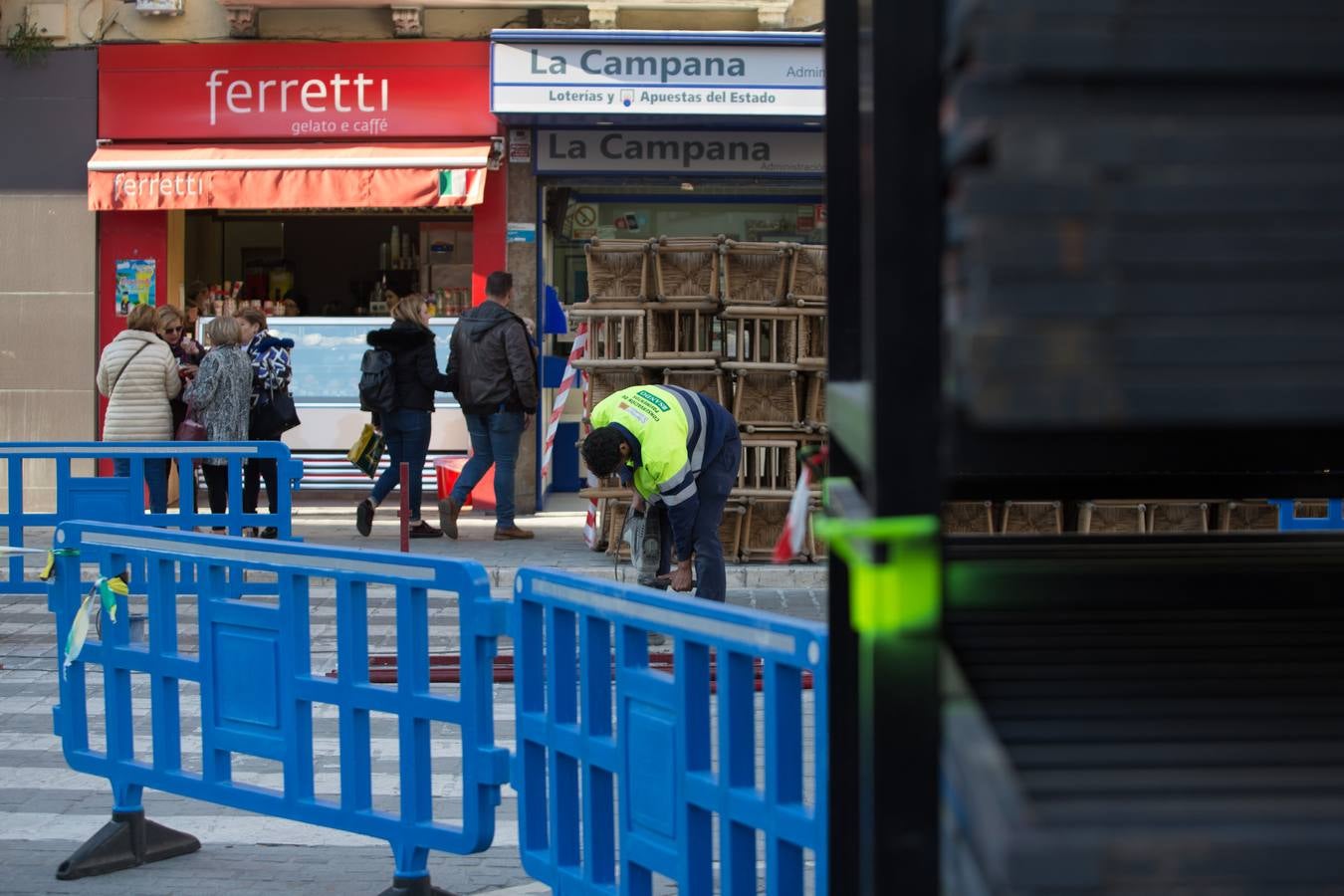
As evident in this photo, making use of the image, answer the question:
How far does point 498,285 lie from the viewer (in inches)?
568

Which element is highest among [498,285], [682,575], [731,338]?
[498,285]

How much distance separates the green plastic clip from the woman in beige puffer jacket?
40.6ft

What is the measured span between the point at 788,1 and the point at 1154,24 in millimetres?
15623

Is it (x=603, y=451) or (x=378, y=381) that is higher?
(x=378, y=381)

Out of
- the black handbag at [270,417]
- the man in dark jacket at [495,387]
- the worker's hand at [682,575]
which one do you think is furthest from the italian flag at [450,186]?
the worker's hand at [682,575]

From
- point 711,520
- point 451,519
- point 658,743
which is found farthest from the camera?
point 451,519

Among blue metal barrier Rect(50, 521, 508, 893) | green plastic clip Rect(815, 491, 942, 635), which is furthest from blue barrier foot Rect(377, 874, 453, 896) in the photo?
→ green plastic clip Rect(815, 491, 942, 635)

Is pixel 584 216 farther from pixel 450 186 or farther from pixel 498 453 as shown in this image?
pixel 498 453

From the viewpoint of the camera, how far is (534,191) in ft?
55.8

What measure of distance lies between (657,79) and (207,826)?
425 inches

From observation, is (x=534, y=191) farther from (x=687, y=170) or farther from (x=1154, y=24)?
(x=1154, y=24)

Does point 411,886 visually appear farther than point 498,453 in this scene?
No

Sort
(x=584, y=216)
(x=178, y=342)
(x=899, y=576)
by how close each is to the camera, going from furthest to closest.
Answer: (x=584, y=216), (x=178, y=342), (x=899, y=576)

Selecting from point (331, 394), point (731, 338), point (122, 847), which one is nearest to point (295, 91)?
point (331, 394)
